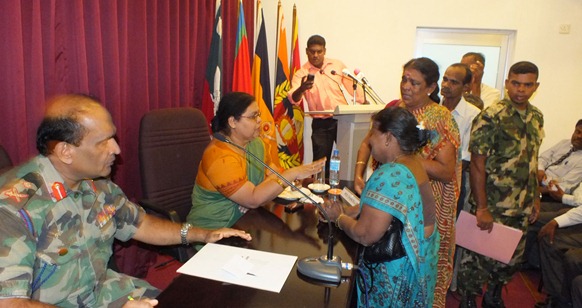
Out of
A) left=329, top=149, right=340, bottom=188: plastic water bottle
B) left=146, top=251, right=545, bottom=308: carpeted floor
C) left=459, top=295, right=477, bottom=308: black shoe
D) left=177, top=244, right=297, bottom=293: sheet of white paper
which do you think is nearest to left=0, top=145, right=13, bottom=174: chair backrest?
left=177, top=244, right=297, bottom=293: sheet of white paper

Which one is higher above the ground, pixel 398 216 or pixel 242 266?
pixel 398 216

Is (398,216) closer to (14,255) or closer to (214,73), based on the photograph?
(14,255)

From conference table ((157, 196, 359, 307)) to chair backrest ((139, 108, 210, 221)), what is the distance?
67cm

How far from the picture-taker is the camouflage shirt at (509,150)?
234 centimetres

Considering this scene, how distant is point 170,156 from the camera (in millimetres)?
2301

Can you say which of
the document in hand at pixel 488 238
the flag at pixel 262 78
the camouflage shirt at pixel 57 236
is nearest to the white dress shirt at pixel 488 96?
the document in hand at pixel 488 238

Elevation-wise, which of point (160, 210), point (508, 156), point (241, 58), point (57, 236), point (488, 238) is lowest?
point (488, 238)

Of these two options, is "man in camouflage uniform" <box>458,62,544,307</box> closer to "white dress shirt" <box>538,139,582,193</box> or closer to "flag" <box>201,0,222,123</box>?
"white dress shirt" <box>538,139,582,193</box>

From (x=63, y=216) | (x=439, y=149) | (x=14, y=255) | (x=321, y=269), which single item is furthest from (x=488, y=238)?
(x=14, y=255)

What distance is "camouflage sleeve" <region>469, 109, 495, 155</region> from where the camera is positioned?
236 centimetres

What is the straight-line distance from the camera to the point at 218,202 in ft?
6.57

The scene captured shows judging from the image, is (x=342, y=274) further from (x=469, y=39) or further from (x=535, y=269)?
(x=469, y=39)

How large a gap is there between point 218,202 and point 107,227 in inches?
24.9

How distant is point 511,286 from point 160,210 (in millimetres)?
2663
